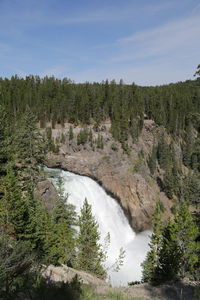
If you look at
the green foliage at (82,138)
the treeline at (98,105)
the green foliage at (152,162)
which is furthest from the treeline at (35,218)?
the green foliage at (152,162)

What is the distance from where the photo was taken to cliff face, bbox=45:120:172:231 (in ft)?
172

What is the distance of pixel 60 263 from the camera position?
2112 centimetres

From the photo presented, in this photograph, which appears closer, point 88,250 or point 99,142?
point 88,250

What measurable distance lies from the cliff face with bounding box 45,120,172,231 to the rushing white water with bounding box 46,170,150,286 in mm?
3670

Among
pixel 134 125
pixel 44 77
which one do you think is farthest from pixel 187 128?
pixel 44 77

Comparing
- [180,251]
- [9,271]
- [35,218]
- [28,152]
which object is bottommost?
[180,251]

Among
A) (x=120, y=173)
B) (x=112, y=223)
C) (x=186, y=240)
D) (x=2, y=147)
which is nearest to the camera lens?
(x=186, y=240)

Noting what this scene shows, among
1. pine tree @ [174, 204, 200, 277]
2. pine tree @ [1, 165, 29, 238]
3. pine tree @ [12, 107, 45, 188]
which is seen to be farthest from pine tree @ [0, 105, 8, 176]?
pine tree @ [174, 204, 200, 277]

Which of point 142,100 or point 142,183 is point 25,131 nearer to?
point 142,183

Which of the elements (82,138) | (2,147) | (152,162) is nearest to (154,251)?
(2,147)

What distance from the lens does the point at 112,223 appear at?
143 feet

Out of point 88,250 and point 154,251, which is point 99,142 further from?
point 88,250

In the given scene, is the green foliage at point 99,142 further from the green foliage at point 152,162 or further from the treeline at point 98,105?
the green foliage at point 152,162

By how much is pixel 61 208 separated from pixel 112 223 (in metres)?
19.8
